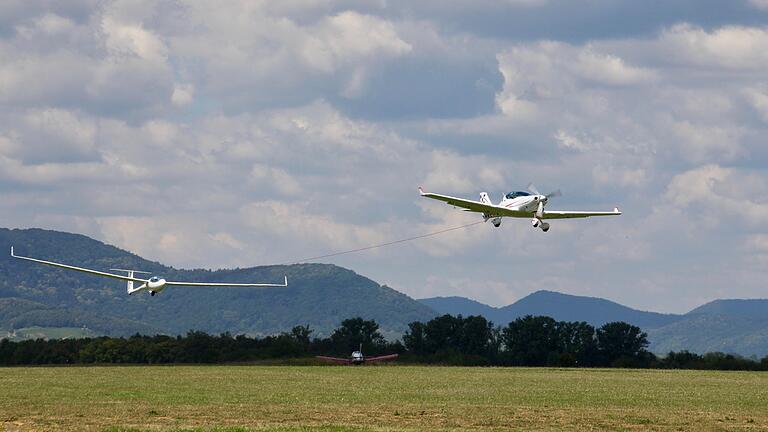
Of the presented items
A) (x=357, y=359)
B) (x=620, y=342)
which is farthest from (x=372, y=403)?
(x=620, y=342)

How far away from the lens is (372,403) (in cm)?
6359

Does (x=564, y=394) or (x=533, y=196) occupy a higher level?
(x=533, y=196)

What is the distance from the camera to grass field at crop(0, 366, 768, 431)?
2040 inches

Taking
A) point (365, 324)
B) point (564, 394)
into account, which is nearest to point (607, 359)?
point (365, 324)

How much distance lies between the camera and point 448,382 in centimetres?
8769

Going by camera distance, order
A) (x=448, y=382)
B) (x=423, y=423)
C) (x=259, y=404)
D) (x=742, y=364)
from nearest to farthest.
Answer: (x=423, y=423) < (x=259, y=404) < (x=448, y=382) < (x=742, y=364)

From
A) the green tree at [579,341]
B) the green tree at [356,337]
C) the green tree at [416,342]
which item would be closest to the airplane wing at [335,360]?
the green tree at [356,337]

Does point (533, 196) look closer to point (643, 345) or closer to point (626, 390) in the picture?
point (626, 390)

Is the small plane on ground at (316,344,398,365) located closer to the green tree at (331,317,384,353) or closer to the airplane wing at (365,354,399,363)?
the airplane wing at (365,354,399,363)

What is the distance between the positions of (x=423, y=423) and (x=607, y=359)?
105705 mm

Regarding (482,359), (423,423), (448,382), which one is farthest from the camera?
(482,359)

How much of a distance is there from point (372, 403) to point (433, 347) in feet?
311

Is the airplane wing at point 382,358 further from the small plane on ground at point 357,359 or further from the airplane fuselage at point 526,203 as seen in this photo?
the airplane fuselage at point 526,203

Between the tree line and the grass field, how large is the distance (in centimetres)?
4193
